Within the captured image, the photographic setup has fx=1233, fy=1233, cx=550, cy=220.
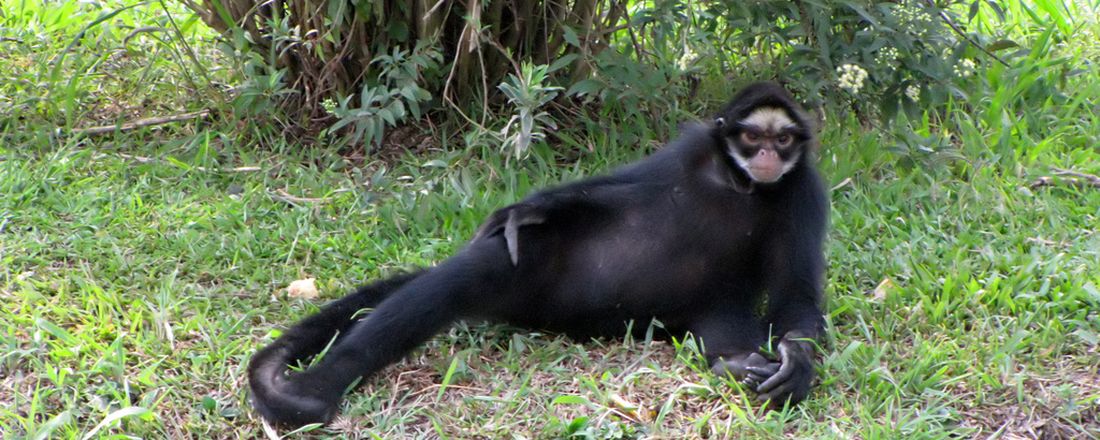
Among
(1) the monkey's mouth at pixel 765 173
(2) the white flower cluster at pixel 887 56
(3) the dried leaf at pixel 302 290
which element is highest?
(2) the white flower cluster at pixel 887 56

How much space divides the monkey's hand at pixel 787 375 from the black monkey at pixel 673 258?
0.30 ft

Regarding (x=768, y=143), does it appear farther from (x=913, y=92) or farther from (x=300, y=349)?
(x=300, y=349)

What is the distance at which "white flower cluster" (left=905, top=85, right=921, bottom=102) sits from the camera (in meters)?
5.62

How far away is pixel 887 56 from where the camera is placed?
5492mm

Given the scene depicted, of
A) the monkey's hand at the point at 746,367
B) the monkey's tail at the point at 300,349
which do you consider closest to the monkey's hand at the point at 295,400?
the monkey's tail at the point at 300,349

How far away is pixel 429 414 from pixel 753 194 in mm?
1526

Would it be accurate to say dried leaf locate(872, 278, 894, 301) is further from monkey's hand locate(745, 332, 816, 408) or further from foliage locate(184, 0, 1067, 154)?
foliage locate(184, 0, 1067, 154)

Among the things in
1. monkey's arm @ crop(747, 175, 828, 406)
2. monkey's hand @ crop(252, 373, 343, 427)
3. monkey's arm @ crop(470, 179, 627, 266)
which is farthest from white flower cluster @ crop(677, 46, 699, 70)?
monkey's hand @ crop(252, 373, 343, 427)

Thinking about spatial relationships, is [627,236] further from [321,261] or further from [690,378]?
[321,261]

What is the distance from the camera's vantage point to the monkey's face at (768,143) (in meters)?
4.55

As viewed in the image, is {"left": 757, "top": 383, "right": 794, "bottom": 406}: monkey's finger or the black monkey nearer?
{"left": 757, "top": 383, "right": 794, "bottom": 406}: monkey's finger

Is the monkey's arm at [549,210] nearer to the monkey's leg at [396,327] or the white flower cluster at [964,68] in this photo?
the monkey's leg at [396,327]

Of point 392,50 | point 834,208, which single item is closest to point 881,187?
point 834,208

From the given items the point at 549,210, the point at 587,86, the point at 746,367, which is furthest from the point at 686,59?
the point at 746,367
